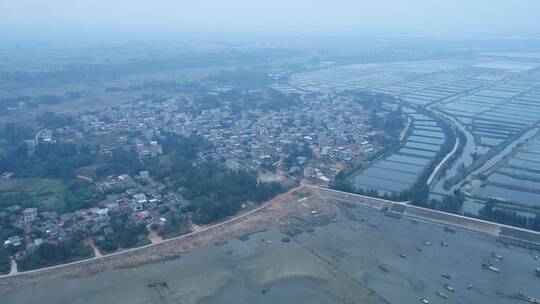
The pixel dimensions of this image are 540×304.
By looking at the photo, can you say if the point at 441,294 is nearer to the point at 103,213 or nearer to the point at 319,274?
the point at 319,274

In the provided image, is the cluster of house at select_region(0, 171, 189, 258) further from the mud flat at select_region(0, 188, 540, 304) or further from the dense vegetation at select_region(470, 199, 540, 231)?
the dense vegetation at select_region(470, 199, 540, 231)

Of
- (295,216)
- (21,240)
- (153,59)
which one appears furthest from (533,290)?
(153,59)

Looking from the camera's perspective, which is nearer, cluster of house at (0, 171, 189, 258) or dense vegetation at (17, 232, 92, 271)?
dense vegetation at (17, 232, 92, 271)

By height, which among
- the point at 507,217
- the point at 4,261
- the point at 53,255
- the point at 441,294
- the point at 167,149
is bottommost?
the point at 4,261

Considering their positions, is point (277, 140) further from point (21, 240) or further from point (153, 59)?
point (153, 59)

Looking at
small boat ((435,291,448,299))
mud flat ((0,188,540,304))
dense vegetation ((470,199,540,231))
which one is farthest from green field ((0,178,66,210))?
dense vegetation ((470,199,540,231))

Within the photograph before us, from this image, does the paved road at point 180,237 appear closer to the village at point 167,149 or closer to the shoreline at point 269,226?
the shoreline at point 269,226

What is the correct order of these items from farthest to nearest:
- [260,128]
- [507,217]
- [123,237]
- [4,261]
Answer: [260,128]
[507,217]
[123,237]
[4,261]

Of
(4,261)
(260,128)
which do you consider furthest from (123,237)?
(260,128)
